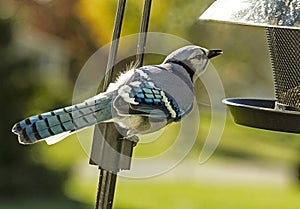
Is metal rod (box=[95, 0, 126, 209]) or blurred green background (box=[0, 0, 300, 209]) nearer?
metal rod (box=[95, 0, 126, 209])

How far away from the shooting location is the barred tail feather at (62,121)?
1.77 metres

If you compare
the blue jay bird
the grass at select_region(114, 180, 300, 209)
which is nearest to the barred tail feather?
the blue jay bird

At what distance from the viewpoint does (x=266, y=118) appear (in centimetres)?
185

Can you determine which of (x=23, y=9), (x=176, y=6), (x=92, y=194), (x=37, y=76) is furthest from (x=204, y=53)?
(x=92, y=194)

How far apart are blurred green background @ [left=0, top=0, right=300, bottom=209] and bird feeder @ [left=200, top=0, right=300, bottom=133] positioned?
175 cm

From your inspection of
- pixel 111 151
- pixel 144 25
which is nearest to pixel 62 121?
pixel 111 151

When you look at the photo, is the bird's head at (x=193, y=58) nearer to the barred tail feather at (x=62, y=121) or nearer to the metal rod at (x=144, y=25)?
the barred tail feather at (x=62, y=121)

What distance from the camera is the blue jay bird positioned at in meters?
1.82

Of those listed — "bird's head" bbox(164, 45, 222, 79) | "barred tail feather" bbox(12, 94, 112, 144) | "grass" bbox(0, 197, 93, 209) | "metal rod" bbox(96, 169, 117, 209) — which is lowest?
"grass" bbox(0, 197, 93, 209)

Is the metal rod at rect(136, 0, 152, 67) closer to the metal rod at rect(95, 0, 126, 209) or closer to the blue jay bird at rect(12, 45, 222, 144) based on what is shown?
the metal rod at rect(95, 0, 126, 209)

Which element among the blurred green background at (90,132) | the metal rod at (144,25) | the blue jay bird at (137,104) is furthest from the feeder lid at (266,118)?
the blurred green background at (90,132)

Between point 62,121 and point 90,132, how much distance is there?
111 inches

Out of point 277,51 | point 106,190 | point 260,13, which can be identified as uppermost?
point 260,13

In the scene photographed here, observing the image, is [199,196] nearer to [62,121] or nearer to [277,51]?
[277,51]
